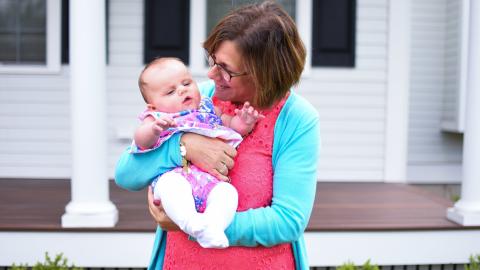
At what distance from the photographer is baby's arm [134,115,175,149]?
159cm

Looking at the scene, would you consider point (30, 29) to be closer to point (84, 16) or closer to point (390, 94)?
point (84, 16)

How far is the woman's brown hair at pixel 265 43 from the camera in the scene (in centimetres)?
151

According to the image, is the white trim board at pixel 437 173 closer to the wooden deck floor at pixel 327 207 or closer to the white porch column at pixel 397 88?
the white porch column at pixel 397 88

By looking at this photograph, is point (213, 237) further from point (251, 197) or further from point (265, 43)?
point (265, 43)

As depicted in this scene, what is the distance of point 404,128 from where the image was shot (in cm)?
728

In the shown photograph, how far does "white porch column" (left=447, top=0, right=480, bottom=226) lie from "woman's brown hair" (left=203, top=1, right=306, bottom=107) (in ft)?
12.4

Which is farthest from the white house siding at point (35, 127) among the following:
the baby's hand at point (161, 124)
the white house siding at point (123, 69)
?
the baby's hand at point (161, 124)

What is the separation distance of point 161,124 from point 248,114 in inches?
9.4

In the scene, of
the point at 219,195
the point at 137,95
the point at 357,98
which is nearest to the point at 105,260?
the point at 137,95

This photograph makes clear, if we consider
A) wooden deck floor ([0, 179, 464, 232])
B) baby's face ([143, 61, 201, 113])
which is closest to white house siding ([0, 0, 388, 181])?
wooden deck floor ([0, 179, 464, 232])

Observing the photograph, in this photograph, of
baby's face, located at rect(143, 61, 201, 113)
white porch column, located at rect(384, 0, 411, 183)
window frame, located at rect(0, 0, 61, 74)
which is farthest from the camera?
white porch column, located at rect(384, 0, 411, 183)

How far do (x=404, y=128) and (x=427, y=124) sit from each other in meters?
1.49

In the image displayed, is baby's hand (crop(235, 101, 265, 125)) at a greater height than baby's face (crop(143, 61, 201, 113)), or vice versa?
baby's face (crop(143, 61, 201, 113))

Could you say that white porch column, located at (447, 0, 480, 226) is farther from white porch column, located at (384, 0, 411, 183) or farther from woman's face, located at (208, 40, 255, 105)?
woman's face, located at (208, 40, 255, 105)
